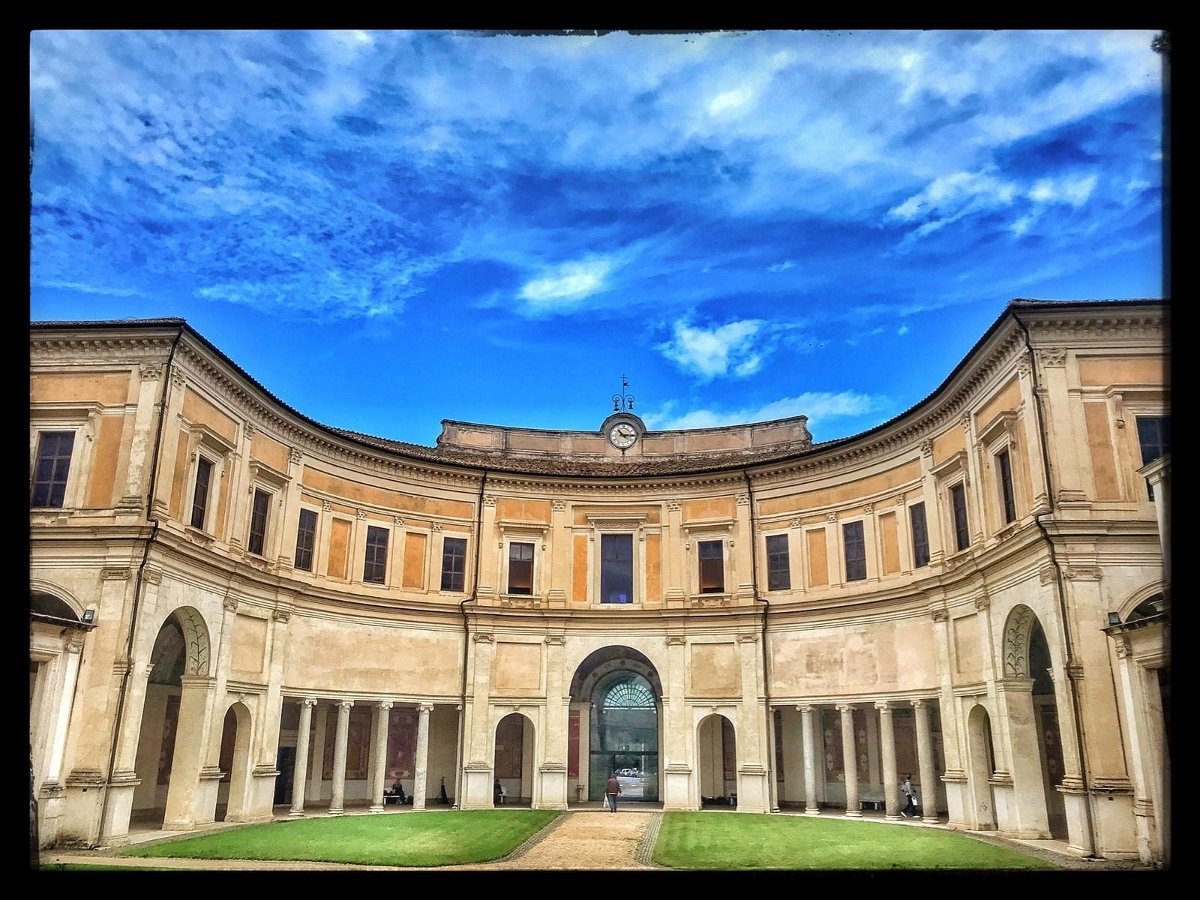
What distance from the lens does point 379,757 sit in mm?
29828

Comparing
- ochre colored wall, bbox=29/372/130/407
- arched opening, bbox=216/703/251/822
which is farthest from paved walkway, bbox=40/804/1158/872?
ochre colored wall, bbox=29/372/130/407

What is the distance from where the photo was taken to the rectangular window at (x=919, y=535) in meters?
28.1

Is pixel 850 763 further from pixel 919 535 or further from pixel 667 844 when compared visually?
pixel 667 844

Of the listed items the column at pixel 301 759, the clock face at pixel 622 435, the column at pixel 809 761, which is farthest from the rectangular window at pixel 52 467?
the column at pixel 809 761

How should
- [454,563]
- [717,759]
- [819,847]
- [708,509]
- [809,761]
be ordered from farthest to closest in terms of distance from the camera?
[708,509] < [717,759] < [454,563] < [809,761] < [819,847]

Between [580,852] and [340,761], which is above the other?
[340,761]

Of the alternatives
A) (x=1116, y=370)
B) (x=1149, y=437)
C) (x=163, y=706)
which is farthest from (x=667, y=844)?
(x=163, y=706)

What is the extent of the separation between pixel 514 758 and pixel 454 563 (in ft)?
27.2

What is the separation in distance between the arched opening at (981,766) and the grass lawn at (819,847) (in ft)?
4.35

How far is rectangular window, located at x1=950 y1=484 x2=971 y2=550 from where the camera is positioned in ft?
85.7

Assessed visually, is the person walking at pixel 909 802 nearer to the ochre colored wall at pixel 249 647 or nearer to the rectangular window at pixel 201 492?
the ochre colored wall at pixel 249 647

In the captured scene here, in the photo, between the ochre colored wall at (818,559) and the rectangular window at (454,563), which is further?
the rectangular window at (454,563)

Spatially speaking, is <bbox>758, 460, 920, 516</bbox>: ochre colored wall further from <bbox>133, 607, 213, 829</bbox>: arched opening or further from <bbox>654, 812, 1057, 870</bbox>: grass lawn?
<bbox>133, 607, 213, 829</bbox>: arched opening

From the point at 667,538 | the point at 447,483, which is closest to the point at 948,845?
the point at 667,538
